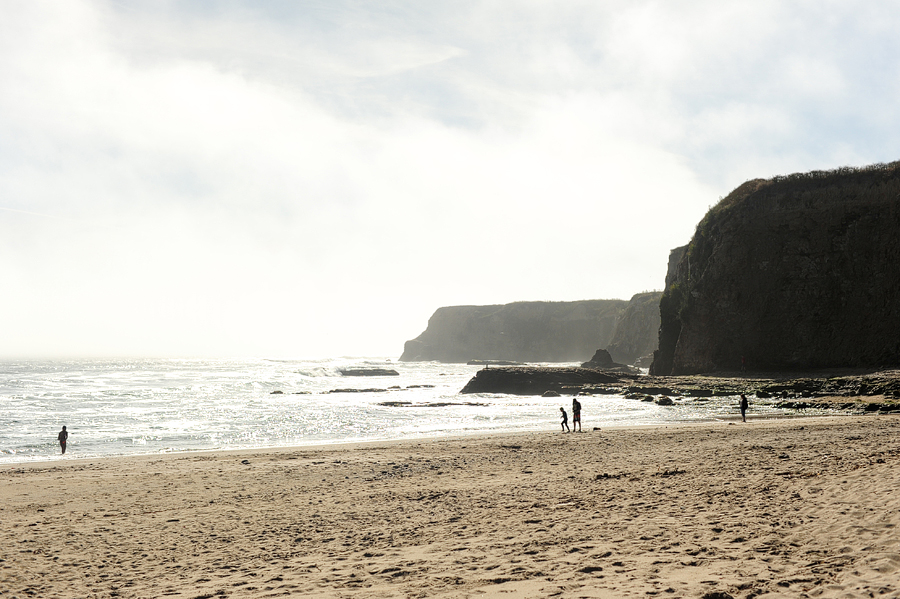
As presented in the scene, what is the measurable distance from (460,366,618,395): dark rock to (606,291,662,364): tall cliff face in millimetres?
51412

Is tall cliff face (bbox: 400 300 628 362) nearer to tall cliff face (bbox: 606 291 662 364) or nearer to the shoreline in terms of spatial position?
tall cliff face (bbox: 606 291 662 364)

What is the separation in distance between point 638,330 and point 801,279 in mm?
57604

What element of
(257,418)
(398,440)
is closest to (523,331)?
(257,418)

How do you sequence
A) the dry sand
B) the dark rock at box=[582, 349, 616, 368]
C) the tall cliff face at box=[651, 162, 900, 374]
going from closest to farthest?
the dry sand → the tall cliff face at box=[651, 162, 900, 374] → the dark rock at box=[582, 349, 616, 368]

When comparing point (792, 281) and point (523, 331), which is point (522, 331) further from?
point (792, 281)

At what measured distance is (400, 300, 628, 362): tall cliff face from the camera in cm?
13888

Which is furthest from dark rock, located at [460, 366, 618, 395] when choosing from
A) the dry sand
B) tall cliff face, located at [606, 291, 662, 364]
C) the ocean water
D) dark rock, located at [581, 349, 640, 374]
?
tall cliff face, located at [606, 291, 662, 364]

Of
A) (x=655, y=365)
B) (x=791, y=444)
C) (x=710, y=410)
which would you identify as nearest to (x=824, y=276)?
(x=655, y=365)

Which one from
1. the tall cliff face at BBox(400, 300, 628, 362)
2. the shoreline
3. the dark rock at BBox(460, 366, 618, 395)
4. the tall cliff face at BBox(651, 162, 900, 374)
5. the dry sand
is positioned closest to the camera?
the dry sand

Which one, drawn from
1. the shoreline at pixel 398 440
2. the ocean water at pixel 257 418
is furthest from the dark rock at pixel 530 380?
the shoreline at pixel 398 440

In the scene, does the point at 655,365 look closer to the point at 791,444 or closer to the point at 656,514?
Answer: the point at 791,444

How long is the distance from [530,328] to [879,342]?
110 metres

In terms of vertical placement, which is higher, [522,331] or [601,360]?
[522,331]

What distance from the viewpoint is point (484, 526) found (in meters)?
8.72
